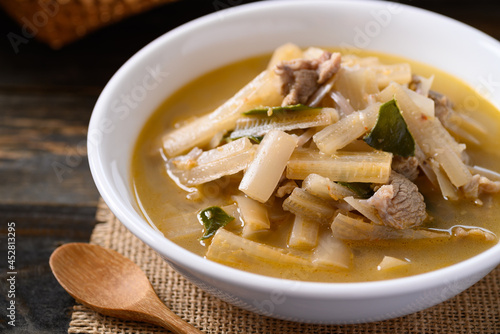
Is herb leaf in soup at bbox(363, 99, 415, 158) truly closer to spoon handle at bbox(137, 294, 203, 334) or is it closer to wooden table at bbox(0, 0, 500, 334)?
spoon handle at bbox(137, 294, 203, 334)

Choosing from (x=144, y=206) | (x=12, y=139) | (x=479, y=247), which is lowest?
(x=12, y=139)

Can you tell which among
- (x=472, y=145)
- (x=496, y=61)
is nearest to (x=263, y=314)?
(x=472, y=145)

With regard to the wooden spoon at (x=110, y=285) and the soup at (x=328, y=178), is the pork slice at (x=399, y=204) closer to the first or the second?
the soup at (x=328, y=178)

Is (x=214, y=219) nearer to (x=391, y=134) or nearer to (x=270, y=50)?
(x=391, y=134)

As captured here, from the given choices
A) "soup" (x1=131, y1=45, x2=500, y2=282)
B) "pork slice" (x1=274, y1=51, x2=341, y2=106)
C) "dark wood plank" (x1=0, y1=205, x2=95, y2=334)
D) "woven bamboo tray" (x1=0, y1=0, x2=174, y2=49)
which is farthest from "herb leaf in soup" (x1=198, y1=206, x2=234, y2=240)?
"woven bamboo tray" (x1=0, y1=0, x2=174, y2=49)

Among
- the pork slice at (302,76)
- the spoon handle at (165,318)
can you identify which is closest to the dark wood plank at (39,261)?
the spoon handle at (165,318)

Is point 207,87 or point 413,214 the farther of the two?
point 207,87

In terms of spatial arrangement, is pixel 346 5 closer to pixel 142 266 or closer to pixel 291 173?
pixel 291 173
